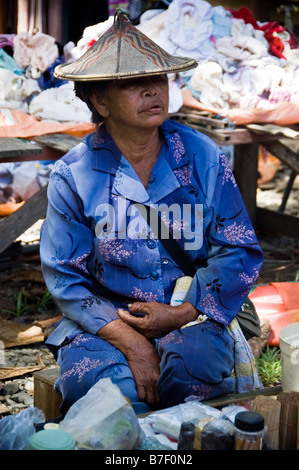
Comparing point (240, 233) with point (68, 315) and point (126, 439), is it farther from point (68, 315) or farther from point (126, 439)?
point (126, 439)

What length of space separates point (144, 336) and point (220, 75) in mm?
3357

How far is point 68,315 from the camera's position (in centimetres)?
289

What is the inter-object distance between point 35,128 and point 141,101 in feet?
7.82

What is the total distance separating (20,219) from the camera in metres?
4.60

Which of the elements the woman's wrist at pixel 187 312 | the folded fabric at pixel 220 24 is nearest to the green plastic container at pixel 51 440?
the woman's wrist at pixel 187 312

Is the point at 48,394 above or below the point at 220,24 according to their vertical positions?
below

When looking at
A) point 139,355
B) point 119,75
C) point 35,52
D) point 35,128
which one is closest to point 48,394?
point 139,355

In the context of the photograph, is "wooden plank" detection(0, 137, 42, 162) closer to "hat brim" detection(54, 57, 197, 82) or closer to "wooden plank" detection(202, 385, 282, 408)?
"hat brim" detection(54, 57, 197, 82)

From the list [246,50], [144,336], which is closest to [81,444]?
[144,336]

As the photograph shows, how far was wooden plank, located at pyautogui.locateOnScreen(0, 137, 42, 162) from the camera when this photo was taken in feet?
13.8

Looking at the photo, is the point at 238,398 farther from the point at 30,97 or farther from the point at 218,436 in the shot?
the point at 30,97

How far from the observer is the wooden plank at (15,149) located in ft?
13.8

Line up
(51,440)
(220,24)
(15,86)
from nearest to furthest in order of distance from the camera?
(51,440) < (15,86) < (220,24)
